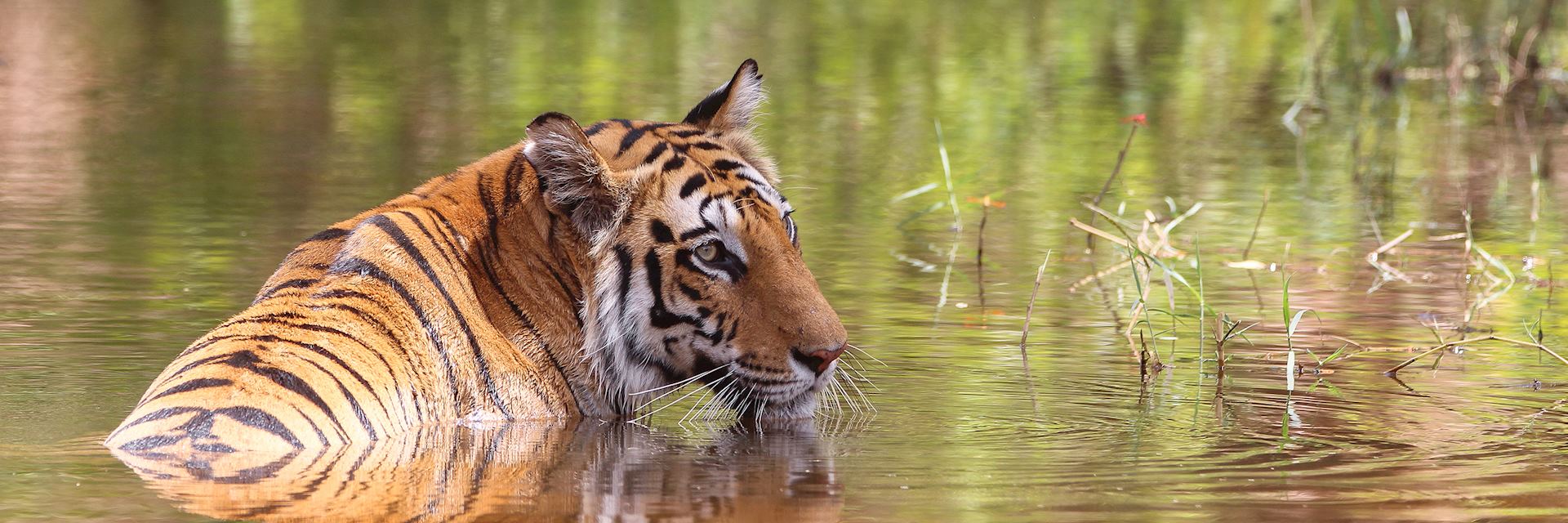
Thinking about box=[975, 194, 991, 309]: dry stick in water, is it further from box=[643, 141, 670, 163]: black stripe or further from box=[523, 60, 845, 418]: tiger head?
box=[643, 141, 670, 163]: black stripe

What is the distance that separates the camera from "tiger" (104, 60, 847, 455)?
4969 mm

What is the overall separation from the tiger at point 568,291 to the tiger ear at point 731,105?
110 millimetres

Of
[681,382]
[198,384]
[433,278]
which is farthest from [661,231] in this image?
[198,384]

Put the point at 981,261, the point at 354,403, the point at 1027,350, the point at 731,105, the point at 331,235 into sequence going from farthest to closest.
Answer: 1. the point at 981,261
2. the point at 1027,350
3. the point at 731,105
4. the point at 331,235
5. the point at 354,403

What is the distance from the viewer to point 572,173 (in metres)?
5.10

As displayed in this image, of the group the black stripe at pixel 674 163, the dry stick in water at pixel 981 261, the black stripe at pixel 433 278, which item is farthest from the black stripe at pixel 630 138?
the dry stick in water at pixel 981 261

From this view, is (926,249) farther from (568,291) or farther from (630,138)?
(568,291)

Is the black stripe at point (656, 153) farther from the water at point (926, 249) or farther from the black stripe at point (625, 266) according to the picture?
the water at point (926, 249)

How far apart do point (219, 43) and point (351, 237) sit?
1623 centimetres

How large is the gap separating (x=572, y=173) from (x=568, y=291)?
33 cm

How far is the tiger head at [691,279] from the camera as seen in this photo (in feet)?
17.0

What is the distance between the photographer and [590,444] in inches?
207

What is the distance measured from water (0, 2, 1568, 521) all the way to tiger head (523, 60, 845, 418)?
8.3 inches

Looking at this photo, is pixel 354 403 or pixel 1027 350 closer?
pixel 354 403
